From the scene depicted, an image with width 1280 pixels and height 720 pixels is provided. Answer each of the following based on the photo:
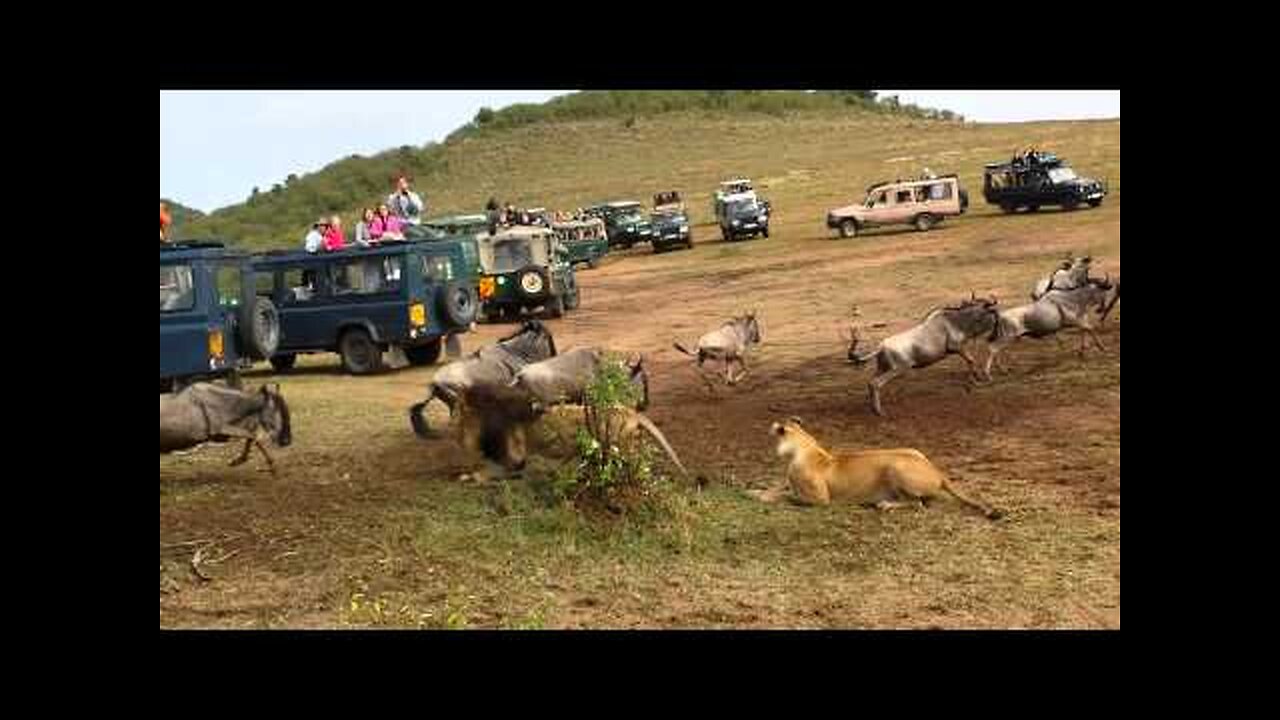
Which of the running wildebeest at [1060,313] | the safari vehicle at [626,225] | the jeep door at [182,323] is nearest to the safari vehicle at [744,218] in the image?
the safari vehicle at [626,225]

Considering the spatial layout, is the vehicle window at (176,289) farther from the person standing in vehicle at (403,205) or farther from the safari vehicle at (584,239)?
the safari vehicle at (584,239)

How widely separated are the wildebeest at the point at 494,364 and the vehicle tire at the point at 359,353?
14.5ft

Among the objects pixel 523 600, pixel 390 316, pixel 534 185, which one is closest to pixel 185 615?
pixel 523 600

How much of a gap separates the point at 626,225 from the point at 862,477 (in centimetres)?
2720

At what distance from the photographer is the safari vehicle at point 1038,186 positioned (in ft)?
101

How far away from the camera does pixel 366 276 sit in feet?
59.6

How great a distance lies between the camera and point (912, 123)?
5619 centimetres

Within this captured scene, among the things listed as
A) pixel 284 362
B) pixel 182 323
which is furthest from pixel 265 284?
pixel 182 323

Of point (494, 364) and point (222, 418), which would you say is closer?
point (222, 418)

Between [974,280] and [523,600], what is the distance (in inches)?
588

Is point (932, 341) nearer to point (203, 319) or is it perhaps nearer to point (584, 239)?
point (203, 319)

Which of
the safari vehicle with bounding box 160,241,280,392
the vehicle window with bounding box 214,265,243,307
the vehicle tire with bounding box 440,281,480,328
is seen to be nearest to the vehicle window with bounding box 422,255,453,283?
the vehicle tire with bounding box 440,281,480,328

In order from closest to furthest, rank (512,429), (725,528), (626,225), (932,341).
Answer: (725,528), (512,429), (932,341), (626,225)

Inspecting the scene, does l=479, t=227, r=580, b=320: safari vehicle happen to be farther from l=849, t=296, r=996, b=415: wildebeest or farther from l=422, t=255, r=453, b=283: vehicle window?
l=849, t=296, r=996, b=415: wildebeest
